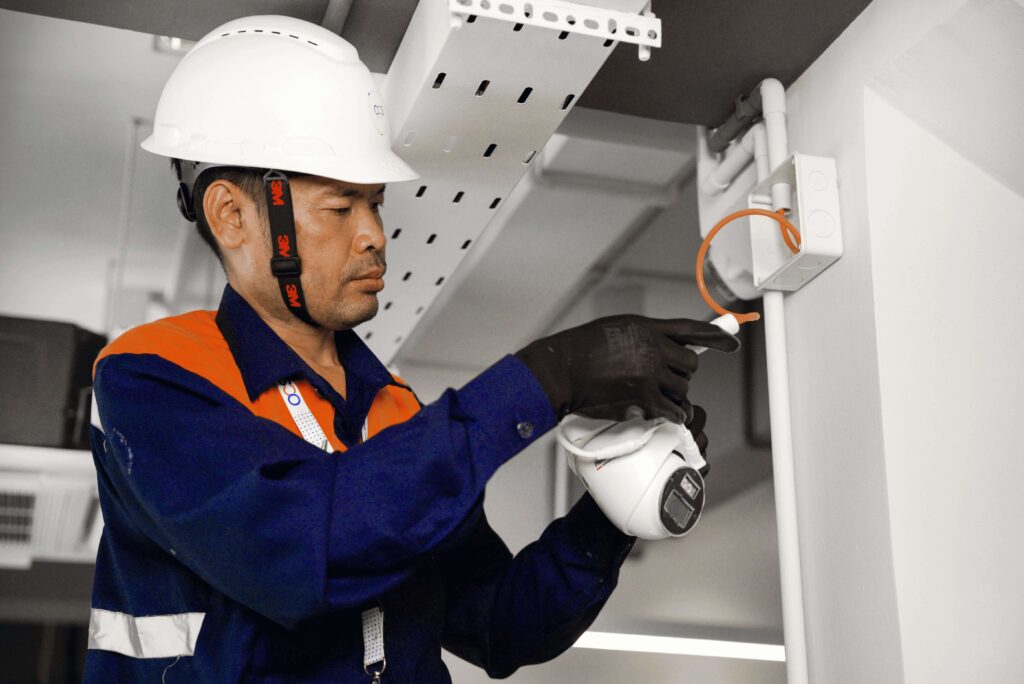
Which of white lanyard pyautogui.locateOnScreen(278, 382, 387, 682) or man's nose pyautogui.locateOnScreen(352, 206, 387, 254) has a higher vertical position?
man's nose pyautogui.locateOnScreen(352, 206, 387, 254)

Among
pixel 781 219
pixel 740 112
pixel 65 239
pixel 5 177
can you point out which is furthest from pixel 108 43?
pixel 781 219

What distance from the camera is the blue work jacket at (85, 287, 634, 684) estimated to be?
1016mm

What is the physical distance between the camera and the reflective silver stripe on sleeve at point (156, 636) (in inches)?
Answer: 45.9

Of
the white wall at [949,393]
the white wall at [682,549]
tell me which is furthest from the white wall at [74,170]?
the white wall at [949,393]

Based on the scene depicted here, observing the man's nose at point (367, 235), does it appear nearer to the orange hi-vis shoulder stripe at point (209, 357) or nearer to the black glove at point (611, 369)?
the orange hi-vis shoulder stripe at point (209, 357)

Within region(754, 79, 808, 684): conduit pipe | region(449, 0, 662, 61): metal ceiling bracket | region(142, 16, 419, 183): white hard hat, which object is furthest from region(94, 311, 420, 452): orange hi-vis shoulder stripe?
region(754, 79, 808, 684): conduit pipe

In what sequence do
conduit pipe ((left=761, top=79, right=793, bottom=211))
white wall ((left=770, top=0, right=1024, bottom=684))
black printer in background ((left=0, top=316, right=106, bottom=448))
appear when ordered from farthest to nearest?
black printer in background ((left=0, top=316, right=106, bottom=448)), conduit pipe ((left=761, top=79, right=793, bottom=211)), white wall ((left=770, top=0, right=1024, bottom=684))

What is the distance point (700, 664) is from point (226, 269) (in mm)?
1679

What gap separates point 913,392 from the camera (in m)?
1.40

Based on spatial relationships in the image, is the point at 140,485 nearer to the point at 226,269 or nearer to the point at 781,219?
the point at 226,269

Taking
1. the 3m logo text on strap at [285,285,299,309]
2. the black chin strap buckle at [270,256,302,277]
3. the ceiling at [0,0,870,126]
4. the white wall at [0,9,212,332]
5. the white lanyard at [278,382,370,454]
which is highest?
the white wall at [0,9,212,332]

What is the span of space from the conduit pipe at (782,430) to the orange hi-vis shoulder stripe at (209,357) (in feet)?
2.02

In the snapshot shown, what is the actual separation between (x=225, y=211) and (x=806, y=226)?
799mm

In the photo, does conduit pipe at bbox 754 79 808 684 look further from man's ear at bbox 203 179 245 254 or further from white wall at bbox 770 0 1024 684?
man's ear at bbox 203 179 245 254
